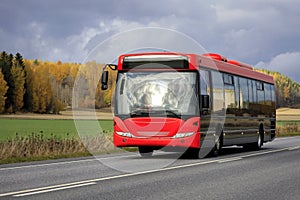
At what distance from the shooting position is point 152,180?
10.5 metres

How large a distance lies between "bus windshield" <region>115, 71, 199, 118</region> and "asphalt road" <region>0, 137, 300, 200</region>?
1.59m

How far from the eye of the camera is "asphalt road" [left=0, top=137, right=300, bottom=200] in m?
8.65

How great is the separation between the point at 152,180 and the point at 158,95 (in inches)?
219

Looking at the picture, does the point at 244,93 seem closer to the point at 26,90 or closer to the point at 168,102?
the point at 168,102

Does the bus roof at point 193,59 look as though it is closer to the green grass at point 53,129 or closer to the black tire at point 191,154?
the black tire at point 191,154

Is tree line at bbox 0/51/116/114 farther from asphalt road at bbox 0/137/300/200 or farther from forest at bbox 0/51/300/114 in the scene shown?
asphalt road at bbox 0/137/300/200

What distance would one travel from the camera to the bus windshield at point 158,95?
617 inches

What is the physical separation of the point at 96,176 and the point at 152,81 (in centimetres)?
527

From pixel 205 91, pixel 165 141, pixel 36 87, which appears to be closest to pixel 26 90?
pixel 36 87

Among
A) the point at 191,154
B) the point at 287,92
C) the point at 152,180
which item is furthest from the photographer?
the point at 287,92

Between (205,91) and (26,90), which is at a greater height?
(26,90)

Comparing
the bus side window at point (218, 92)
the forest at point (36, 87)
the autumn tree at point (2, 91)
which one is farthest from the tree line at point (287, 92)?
the bus side window at point (218, 92)

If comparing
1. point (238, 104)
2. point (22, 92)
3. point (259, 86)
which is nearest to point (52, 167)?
point (238, 104)

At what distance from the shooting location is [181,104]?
51.5ft
